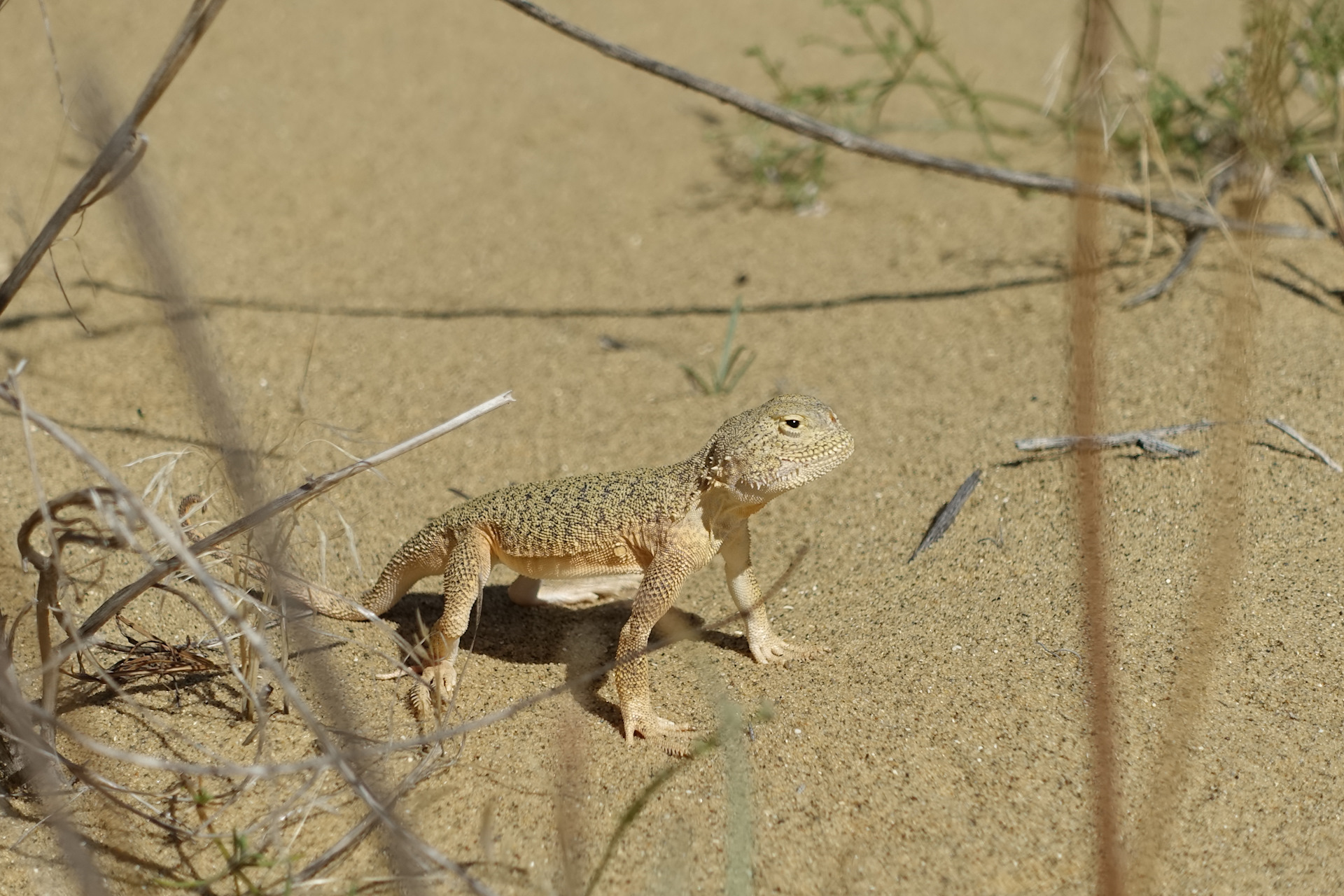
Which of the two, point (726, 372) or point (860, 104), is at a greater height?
point (860, 104)

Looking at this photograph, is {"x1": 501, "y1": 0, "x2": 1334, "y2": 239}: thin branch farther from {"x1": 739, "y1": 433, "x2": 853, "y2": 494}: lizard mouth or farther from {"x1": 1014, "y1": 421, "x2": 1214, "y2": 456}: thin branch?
{"x1": 739, "y1": 433, "x2": 853, "y2": 494}: lizard mouth

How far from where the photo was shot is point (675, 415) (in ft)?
17.1

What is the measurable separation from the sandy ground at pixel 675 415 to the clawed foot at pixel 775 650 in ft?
0.18

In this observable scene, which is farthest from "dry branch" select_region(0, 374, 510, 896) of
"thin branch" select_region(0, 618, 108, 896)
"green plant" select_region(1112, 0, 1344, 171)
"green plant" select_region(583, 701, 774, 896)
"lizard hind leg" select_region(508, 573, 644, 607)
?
"green plant" select_region(1112, 0, 1344, 171)

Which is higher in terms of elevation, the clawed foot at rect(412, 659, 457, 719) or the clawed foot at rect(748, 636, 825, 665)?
the clawed foot at rect(748, 636, 825, 665)

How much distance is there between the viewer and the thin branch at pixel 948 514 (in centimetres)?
410

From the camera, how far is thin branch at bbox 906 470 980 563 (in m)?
4.10

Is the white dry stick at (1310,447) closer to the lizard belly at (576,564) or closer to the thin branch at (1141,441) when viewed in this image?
the thin branch at (1141,441)

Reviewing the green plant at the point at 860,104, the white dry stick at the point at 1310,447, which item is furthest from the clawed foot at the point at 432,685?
the green plant at the point at 860,104

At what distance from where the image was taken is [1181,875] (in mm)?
2627

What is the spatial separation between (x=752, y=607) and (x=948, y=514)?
1.03 metres

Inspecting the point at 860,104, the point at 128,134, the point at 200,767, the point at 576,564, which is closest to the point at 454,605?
the point at 576,564

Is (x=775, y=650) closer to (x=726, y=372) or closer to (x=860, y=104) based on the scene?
(x=726, y=372)

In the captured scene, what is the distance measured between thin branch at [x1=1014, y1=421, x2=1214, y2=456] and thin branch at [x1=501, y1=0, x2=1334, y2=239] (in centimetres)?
95
